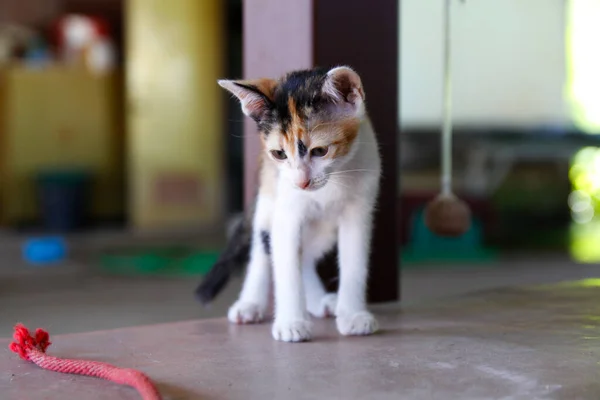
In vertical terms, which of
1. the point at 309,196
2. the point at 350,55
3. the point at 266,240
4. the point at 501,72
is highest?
the point at 501,72

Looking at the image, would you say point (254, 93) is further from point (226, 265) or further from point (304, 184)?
point (226, 265)

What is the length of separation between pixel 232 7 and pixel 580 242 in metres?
3.43

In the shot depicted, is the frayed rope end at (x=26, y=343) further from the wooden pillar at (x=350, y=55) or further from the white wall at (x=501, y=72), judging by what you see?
the white wall at (x=501, y=72)

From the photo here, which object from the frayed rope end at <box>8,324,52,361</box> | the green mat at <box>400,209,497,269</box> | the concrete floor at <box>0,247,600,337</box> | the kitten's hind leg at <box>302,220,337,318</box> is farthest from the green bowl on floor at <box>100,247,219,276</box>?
the frayed rope end at <box>8,324,52,361</box>

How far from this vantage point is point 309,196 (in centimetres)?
162

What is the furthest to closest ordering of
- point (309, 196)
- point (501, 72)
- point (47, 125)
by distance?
point (47, 125) < point (501, 72) < point (309, 196)

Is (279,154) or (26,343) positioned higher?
(279,154)

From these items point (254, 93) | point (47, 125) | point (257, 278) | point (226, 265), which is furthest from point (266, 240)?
point (47, 125)

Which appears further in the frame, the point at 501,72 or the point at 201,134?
the point at 201,134

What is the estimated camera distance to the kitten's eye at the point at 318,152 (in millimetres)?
1508

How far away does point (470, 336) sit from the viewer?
161 centimetres

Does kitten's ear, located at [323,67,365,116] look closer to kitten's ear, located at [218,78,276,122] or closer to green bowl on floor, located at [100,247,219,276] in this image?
kitten's ear, located at [218,78,276,122]

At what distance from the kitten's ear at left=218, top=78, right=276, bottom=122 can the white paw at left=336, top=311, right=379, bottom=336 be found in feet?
1.64

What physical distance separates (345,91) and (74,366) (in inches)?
30.6
